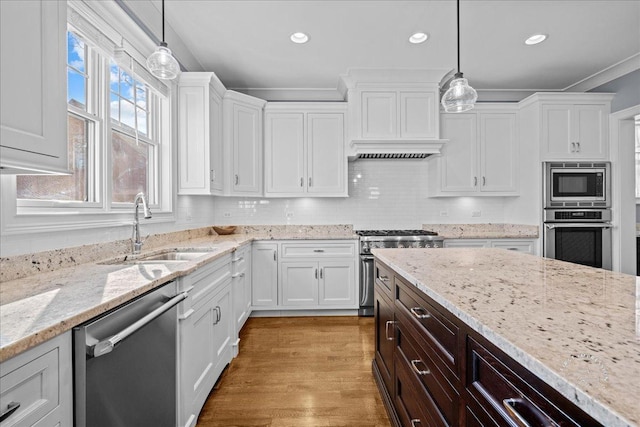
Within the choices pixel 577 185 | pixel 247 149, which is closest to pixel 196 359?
pixel 247 149

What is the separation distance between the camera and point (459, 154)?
4.01m

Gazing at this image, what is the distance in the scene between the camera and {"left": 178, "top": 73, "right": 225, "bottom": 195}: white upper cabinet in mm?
3145

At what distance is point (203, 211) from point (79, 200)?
1842 millimetres

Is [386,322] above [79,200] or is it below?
below

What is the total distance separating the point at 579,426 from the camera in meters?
0.54

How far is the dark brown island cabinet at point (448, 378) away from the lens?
65cm

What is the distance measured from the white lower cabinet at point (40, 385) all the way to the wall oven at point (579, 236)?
4314mm

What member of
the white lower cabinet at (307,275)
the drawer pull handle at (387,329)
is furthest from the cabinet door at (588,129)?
the drawer pull handle at (387,329)

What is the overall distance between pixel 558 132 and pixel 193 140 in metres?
4.09

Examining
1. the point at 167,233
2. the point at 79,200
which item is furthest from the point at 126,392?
the point at 167,233

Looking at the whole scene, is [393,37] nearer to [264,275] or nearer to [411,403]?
[264,275]

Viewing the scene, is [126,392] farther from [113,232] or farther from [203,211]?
[203,211]

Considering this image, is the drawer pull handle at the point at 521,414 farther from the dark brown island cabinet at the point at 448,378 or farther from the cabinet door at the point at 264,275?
the cabinet door at the point at 264,275

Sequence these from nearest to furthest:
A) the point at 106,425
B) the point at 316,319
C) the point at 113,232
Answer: the point at 106,425 → the point at 113,232 → the point at 316,319
